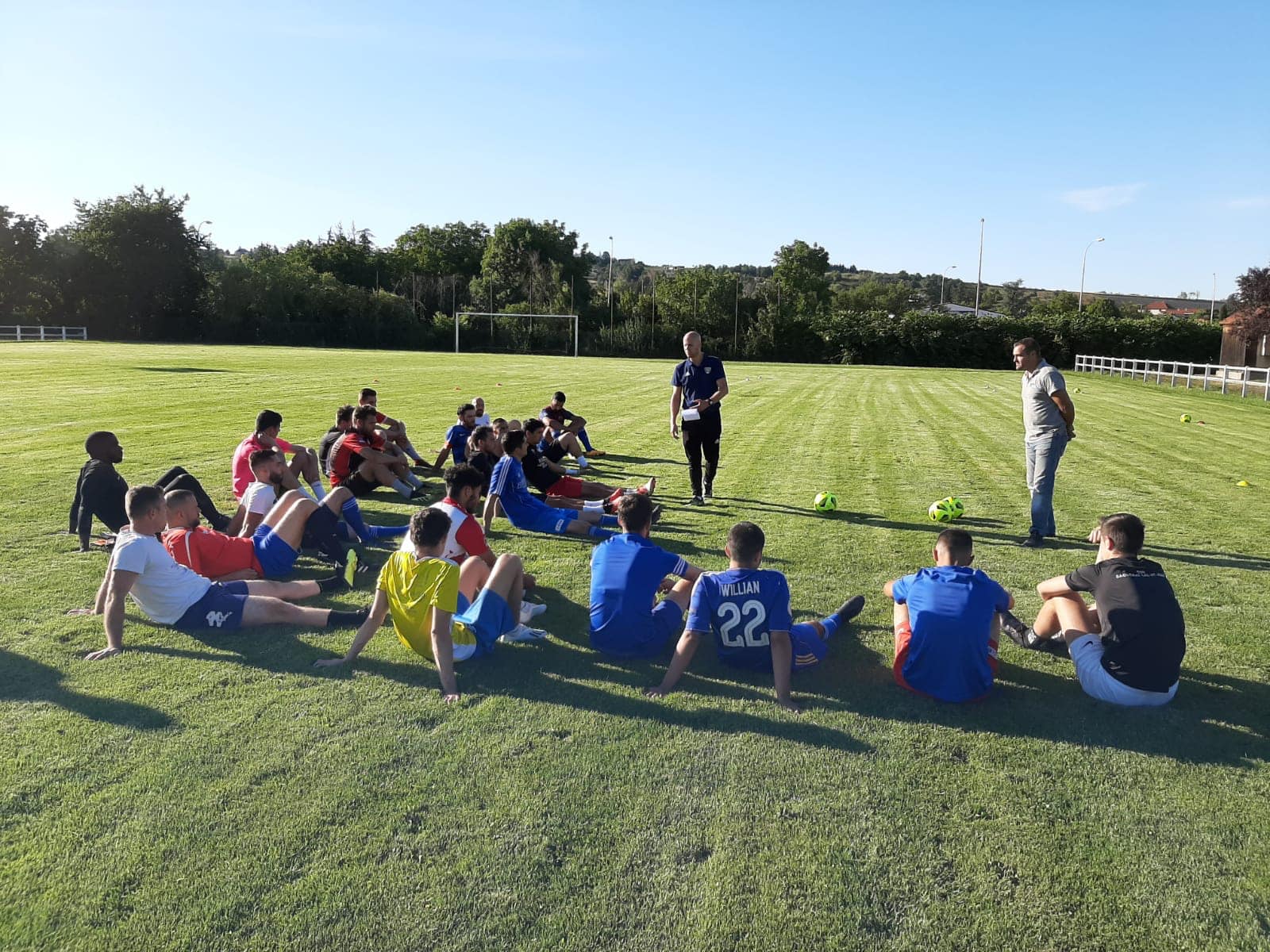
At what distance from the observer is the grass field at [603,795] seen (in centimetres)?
306

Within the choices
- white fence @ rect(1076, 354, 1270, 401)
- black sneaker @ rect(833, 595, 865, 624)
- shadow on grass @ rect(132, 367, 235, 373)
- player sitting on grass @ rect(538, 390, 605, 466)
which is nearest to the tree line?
white fence @ rect(1076, 354, 1270, 401)

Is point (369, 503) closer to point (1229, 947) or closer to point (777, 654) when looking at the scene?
point (777, 654)

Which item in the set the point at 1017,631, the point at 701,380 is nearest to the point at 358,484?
the point at 701,380

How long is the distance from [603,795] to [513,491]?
16.6 ft

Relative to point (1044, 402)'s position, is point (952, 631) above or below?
below

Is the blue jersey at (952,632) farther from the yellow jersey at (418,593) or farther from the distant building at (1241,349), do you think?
the distant building at (1241,349)

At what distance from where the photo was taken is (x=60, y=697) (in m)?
4.78

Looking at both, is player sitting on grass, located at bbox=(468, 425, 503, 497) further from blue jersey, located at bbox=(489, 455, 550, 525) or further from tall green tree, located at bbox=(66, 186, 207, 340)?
tall green tree, located at bbox=(66, 186, 207, 340)

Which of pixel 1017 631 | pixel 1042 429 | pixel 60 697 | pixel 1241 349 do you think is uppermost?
pixel 1241 349

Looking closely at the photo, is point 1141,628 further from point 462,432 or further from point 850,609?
point 462,432

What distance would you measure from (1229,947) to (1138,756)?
142cm

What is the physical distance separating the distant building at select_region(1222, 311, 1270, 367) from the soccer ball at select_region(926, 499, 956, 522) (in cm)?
4873

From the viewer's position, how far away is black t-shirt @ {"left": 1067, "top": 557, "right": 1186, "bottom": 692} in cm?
459

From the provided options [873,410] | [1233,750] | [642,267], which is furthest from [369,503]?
[642,267]
